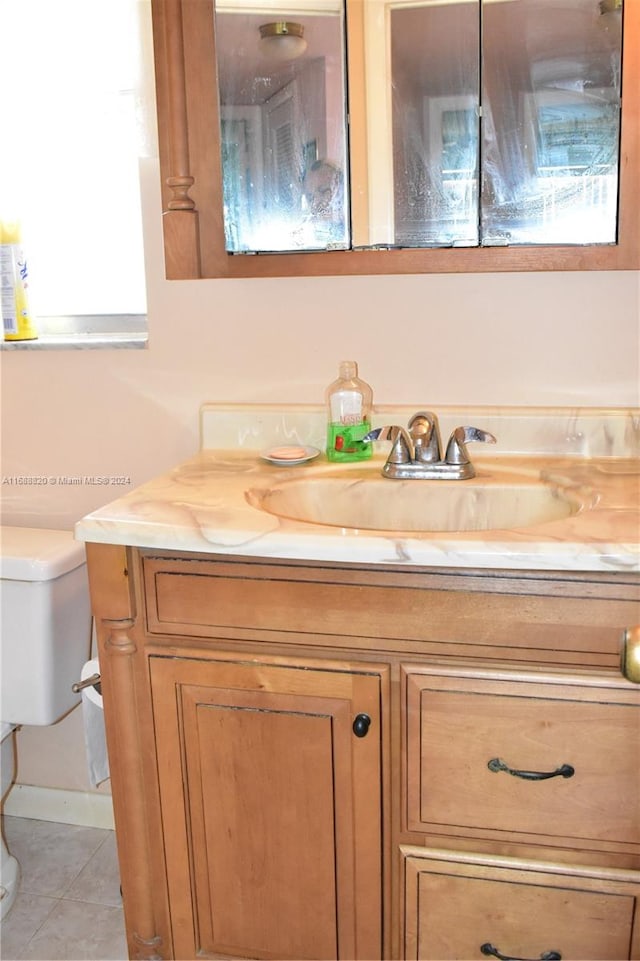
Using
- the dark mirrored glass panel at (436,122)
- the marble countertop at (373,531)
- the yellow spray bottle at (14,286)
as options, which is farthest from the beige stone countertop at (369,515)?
the yellow spray bottle at (14,286)

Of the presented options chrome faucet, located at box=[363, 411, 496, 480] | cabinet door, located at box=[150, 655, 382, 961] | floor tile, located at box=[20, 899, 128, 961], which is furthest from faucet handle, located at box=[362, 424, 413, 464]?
floor tile, located at box=[20, 899, 128, 961]

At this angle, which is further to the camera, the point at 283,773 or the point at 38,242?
the point at 38,242

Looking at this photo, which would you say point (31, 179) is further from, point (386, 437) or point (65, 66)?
point (386, 437)

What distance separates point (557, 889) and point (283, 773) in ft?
→ 1.23

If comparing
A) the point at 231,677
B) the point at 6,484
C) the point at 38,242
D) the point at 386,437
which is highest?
the point at 38,242

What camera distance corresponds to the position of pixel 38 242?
5.67 ft

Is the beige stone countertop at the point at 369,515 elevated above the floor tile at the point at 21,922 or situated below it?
above

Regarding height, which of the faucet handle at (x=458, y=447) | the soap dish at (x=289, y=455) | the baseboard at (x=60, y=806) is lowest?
the baseboard at (x=60, y=806)

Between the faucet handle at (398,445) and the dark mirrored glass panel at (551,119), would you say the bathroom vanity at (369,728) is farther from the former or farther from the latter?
the dark mirrored glass panel at (551,119)

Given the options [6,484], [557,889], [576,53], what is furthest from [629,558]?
[6,484]

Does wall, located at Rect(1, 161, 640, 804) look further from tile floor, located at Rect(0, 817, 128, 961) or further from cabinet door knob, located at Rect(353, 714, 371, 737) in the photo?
tile floor, located at Rect(0, 817, 128, 961)

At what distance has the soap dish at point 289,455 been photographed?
142 centimetres

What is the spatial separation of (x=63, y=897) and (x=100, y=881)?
7 cm

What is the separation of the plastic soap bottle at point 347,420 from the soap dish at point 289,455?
0.04 meters
